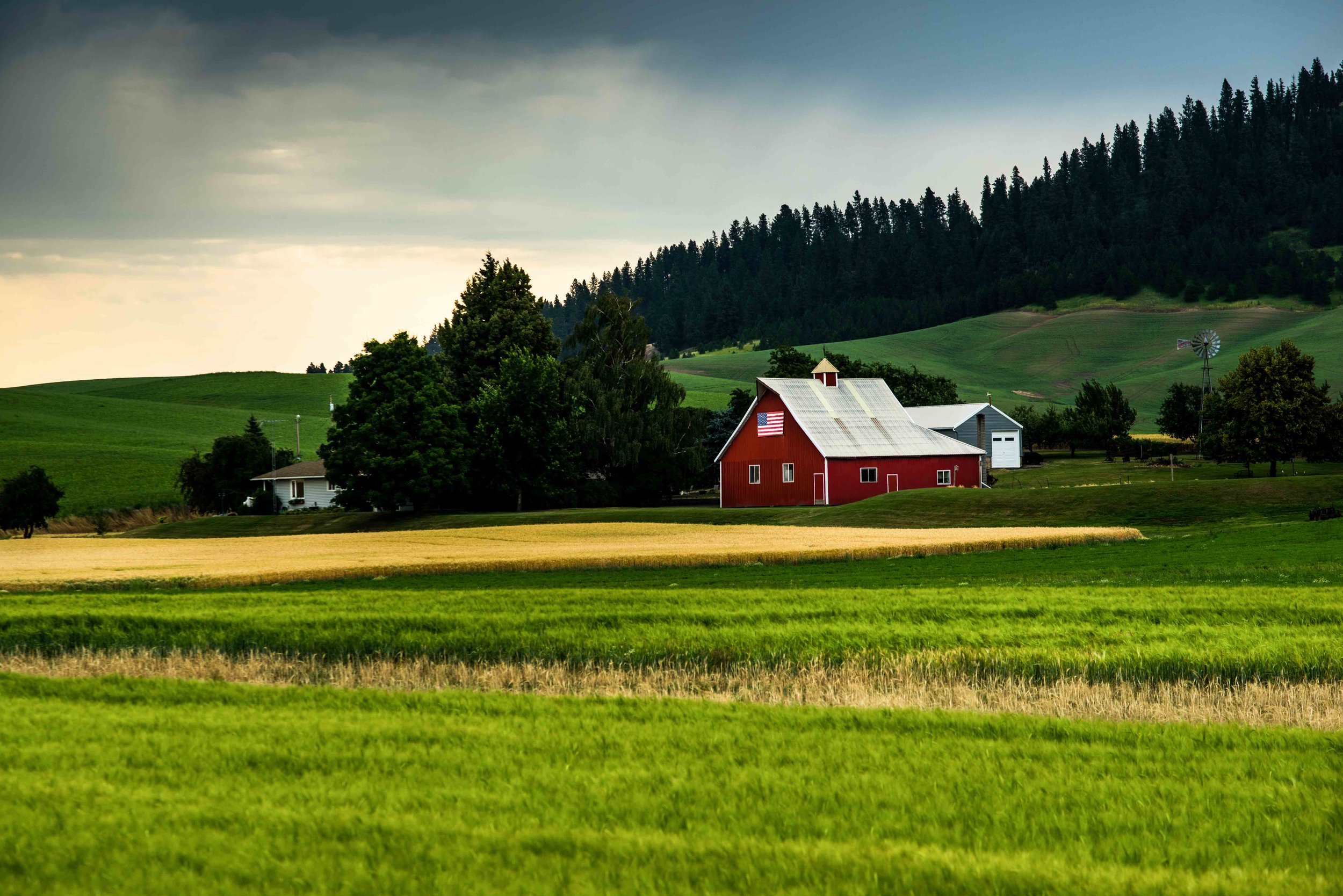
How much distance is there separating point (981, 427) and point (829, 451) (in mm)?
30202

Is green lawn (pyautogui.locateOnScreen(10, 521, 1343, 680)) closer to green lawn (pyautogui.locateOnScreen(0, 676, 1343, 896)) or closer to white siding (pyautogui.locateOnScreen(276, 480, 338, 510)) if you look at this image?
green lawn (pyautogui.locateOnScreen(0, 676, 1343, 896))

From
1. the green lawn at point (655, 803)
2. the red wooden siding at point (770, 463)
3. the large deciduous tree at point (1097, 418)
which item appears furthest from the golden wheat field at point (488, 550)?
the large deciduous tree at point (1097, 418)

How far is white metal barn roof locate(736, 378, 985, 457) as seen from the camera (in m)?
73.6

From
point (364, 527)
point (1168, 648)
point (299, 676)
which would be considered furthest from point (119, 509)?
point (1168, 648)

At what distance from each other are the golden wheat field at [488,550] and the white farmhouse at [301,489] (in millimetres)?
35317

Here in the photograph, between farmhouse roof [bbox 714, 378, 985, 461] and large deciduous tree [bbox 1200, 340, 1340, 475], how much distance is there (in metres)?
15.5

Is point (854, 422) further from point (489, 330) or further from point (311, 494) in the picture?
point (311, 494)

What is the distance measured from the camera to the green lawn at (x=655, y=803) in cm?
701

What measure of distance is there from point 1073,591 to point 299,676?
14.8 meters

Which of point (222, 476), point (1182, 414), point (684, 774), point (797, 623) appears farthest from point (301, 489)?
point (684, 774)

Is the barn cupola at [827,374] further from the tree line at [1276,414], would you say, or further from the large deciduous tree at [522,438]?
the tree line at [1276,414]

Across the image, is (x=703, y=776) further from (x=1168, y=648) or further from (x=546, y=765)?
(x=1168, y=648)

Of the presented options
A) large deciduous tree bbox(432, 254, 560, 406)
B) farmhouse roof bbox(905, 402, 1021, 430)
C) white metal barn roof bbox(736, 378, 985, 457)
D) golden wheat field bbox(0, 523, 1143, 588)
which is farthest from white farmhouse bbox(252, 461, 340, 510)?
farmhouse roof bbox(905, 402, 1021, 430)

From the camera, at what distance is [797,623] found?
19484 millimetres
